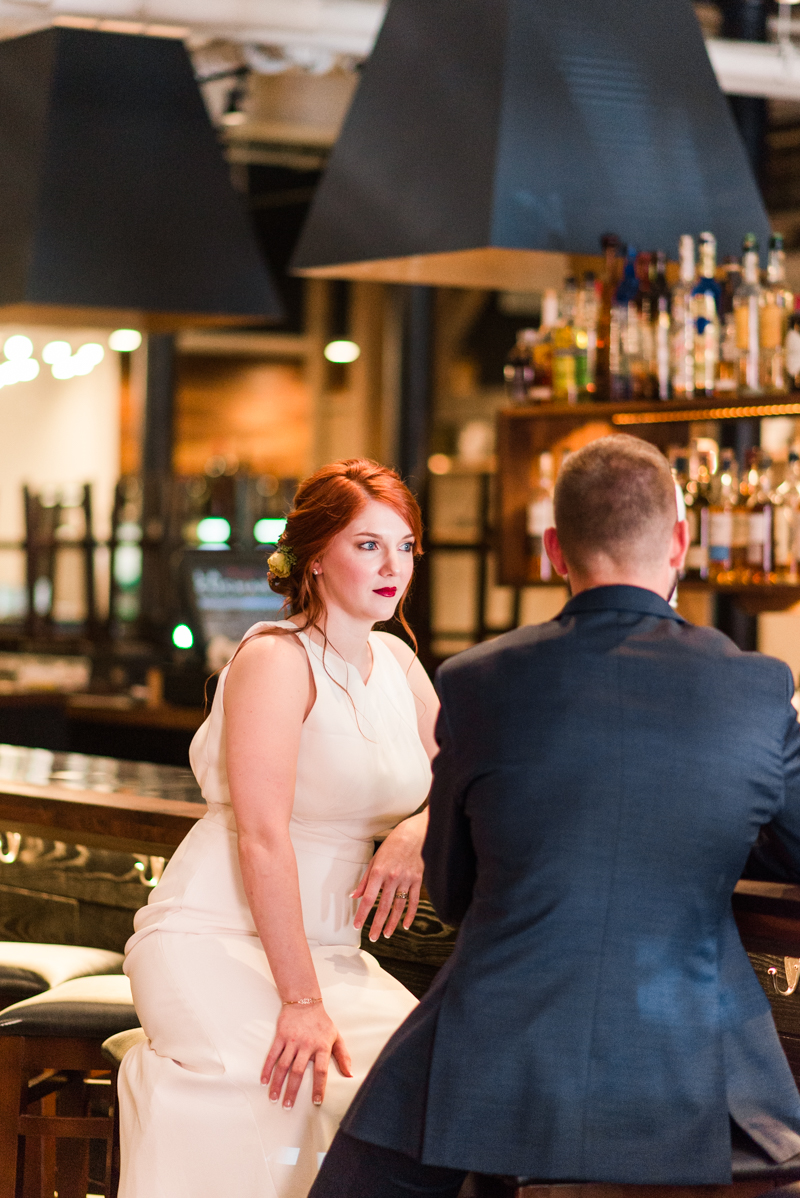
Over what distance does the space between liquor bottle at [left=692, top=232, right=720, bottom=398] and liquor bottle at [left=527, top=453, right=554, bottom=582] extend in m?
0.58

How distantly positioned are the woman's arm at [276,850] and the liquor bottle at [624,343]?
217 centimetres

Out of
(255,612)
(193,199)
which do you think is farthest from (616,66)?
(255,612)

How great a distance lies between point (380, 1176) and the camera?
61.7 inches

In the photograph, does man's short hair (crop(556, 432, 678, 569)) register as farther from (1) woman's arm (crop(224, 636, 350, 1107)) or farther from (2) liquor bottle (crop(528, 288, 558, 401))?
(2) liquor bottle (crop(528, 288, 558, 401))

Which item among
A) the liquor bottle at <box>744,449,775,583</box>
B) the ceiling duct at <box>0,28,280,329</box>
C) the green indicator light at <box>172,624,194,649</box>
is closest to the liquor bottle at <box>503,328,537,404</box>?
the liquor bottle at <box>744,449,775,583</box>

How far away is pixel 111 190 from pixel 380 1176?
3.60 m

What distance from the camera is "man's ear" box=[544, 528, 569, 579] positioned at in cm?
159

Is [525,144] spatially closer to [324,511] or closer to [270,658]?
[324,511]

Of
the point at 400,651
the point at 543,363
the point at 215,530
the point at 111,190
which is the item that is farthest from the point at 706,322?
the point at 215,530

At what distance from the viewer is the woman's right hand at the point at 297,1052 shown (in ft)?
6.16

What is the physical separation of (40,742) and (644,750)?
179 inches

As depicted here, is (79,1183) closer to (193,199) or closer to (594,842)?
(594,842)

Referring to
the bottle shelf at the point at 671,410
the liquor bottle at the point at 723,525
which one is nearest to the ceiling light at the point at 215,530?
the bottle shelf at the point at 671,410

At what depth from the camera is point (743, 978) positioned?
60.1 inches
